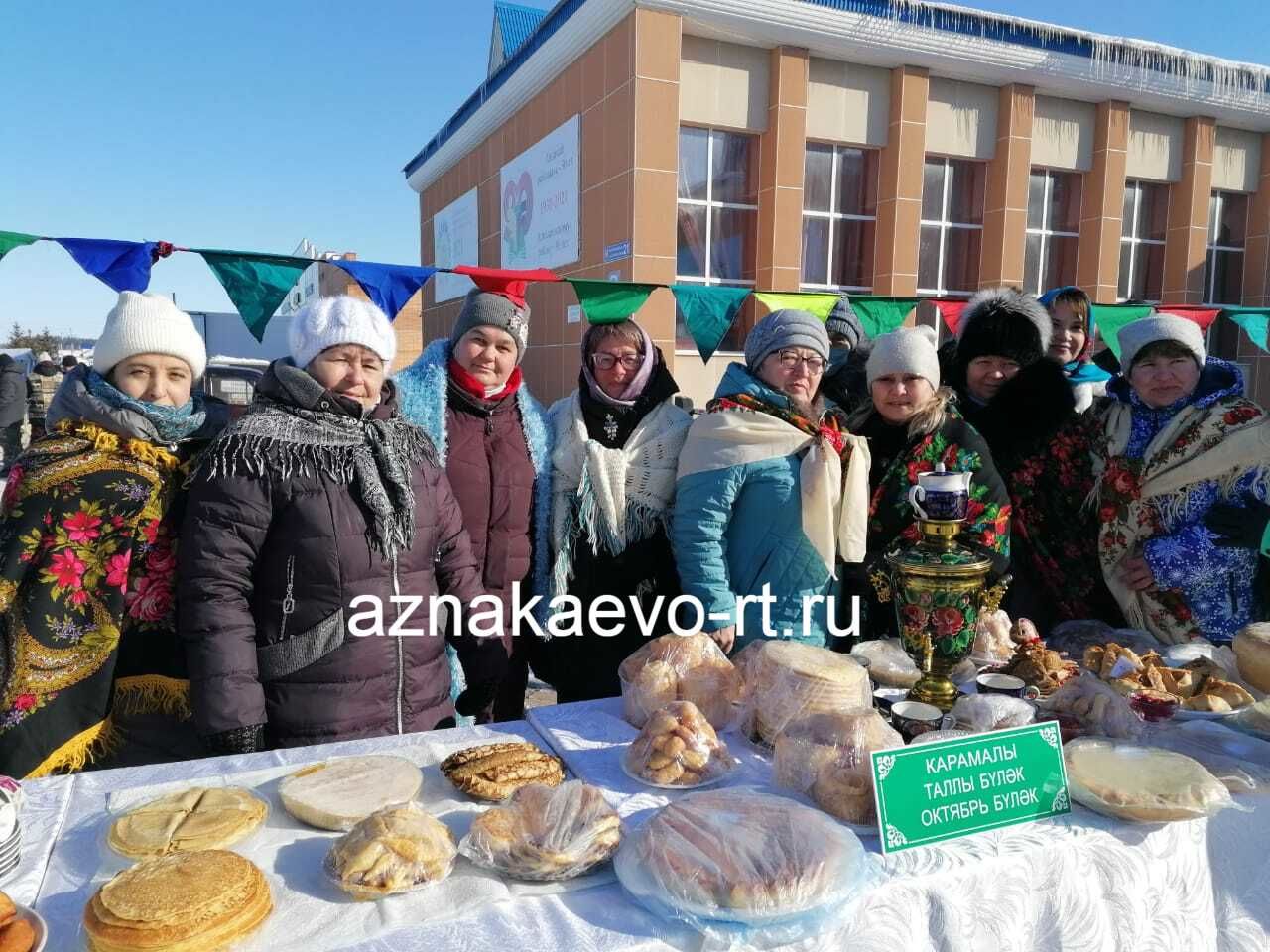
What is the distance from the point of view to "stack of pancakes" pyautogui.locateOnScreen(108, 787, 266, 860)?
121cm

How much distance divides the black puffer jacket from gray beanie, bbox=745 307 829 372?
1094 mm

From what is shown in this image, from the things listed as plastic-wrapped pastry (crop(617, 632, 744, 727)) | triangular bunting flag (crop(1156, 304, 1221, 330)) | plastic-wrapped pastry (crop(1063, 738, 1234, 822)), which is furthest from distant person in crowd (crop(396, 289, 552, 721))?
triangular bunting flag (crop(1156, 304, 1221, 330))

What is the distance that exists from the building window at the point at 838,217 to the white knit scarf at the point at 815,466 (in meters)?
6.81

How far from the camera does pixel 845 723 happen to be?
55.8 inches

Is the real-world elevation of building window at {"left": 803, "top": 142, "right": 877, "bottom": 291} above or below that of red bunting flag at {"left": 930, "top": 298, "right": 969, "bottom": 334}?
above

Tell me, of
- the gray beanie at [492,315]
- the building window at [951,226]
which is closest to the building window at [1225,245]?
the building window at [951,226]

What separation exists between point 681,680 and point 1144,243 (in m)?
11.5

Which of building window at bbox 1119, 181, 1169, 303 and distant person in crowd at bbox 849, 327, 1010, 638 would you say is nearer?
distant person in crowd at bbox 849, 327, 1010, 638

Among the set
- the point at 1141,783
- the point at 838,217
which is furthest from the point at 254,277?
the point at 838,217

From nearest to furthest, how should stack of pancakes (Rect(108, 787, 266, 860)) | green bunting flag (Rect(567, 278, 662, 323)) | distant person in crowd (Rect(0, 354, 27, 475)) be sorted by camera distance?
stack of pancakes (Rect(108, 787, 266, 860)) → green bunting flag (Rect(567, 278, 662, 323)) → distant person in crowd (Rect(0, 354, 27, 475))

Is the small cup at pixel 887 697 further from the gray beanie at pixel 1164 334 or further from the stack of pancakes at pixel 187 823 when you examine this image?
the gray beanie at pixel 1164 334

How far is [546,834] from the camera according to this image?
121 centimetres

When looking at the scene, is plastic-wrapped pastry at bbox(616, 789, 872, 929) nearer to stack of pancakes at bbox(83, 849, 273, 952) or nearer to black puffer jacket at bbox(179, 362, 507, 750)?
stack of pancakes at bbox(83, 849, 273, 952)

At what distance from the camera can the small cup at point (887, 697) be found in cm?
171
